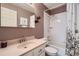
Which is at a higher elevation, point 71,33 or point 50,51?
point 71,33

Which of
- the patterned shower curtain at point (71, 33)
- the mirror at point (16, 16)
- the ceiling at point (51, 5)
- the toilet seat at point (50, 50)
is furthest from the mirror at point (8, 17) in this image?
the patterned shower curtain at point (71, 33)

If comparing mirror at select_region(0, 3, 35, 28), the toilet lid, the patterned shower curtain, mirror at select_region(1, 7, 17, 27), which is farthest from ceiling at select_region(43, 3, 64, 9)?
the toilet lid

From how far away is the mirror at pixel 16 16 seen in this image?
117cm

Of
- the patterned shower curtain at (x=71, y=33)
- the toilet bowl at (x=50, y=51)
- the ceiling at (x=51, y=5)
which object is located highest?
the ceiling at (x=51, y=5)

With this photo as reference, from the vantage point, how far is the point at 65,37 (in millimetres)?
1191

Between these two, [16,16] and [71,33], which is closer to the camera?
[71,33]

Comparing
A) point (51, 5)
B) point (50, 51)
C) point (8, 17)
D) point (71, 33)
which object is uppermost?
point (51, 5)

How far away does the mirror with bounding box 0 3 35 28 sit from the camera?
1174mm

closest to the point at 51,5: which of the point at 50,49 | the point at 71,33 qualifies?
the point at 71,33

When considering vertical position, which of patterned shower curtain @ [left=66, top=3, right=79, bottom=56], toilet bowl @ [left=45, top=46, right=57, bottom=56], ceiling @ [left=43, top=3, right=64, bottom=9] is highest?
ceiling @ [left=43, top=3, right=64, bottom=9]

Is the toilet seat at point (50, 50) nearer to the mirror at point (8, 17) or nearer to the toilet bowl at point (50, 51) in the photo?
the toilet bowl at point (50, 51)

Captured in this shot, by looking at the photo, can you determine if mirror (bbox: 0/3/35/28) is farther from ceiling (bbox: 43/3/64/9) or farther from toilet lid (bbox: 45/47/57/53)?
toilet lid (bbox: 45/47/57/53)

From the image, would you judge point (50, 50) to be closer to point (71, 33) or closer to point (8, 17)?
point (71, 33)

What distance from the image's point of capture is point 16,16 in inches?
52.3
